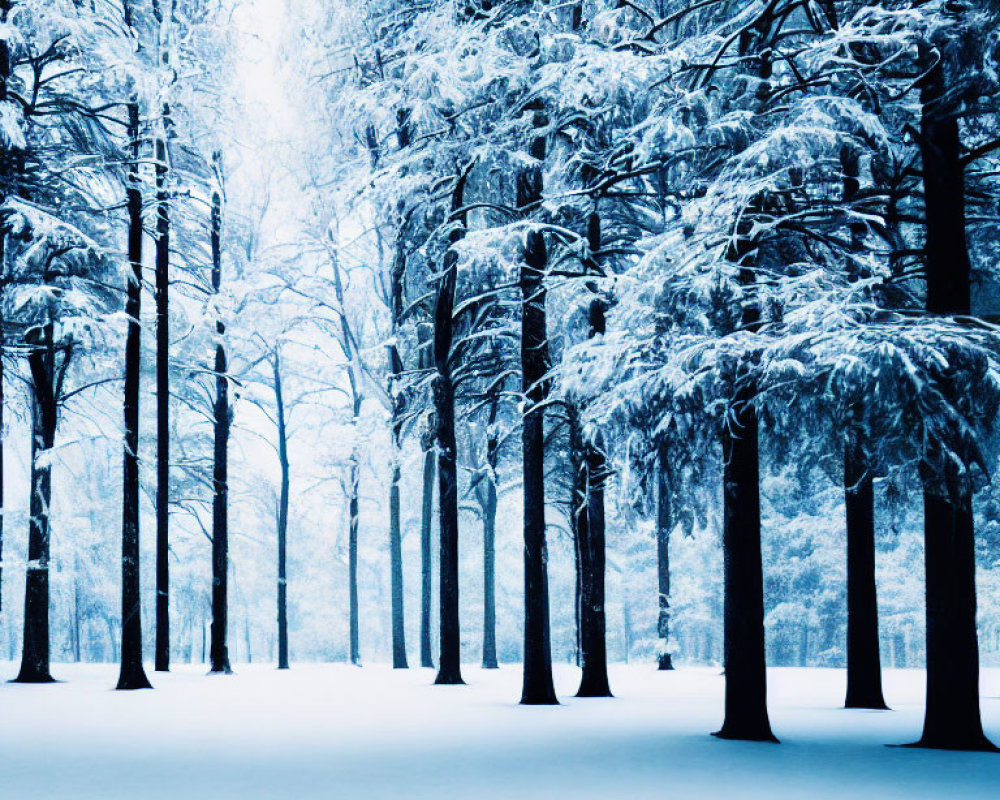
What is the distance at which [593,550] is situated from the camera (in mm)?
18344

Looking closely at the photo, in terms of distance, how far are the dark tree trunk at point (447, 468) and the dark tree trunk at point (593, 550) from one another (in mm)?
3235

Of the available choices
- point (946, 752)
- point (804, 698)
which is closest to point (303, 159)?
point (804, 698)

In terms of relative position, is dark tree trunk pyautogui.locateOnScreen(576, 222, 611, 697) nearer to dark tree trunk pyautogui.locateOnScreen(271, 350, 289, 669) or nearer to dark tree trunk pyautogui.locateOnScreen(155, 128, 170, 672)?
dark tree trunk pyautogui.locateOnScreen(155, 128, 170, 672)

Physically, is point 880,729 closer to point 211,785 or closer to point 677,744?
point 677,744

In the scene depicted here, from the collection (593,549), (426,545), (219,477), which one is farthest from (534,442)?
(219,477)

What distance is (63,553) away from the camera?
40125mm

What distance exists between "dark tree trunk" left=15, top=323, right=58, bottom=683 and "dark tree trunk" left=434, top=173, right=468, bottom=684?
7761mm

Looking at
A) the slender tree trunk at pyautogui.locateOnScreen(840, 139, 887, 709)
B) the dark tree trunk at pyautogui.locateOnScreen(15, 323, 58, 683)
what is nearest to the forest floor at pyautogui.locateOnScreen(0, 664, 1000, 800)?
the slender tree trunk at pyautogui.locateOnScreen(840, 139, 887, 709)

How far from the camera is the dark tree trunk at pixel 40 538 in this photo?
22.9m

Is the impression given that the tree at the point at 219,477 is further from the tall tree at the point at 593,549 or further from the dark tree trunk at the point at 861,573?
the dark tree trunk at the point at 861,573

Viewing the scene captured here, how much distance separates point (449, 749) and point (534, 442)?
692 centimetres

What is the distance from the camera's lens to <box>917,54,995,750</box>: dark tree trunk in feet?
38.0

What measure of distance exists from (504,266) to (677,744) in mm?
7626

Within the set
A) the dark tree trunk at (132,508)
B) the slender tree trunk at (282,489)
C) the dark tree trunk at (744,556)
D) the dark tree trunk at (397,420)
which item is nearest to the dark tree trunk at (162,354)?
the dark tree trunk at (132,508)
